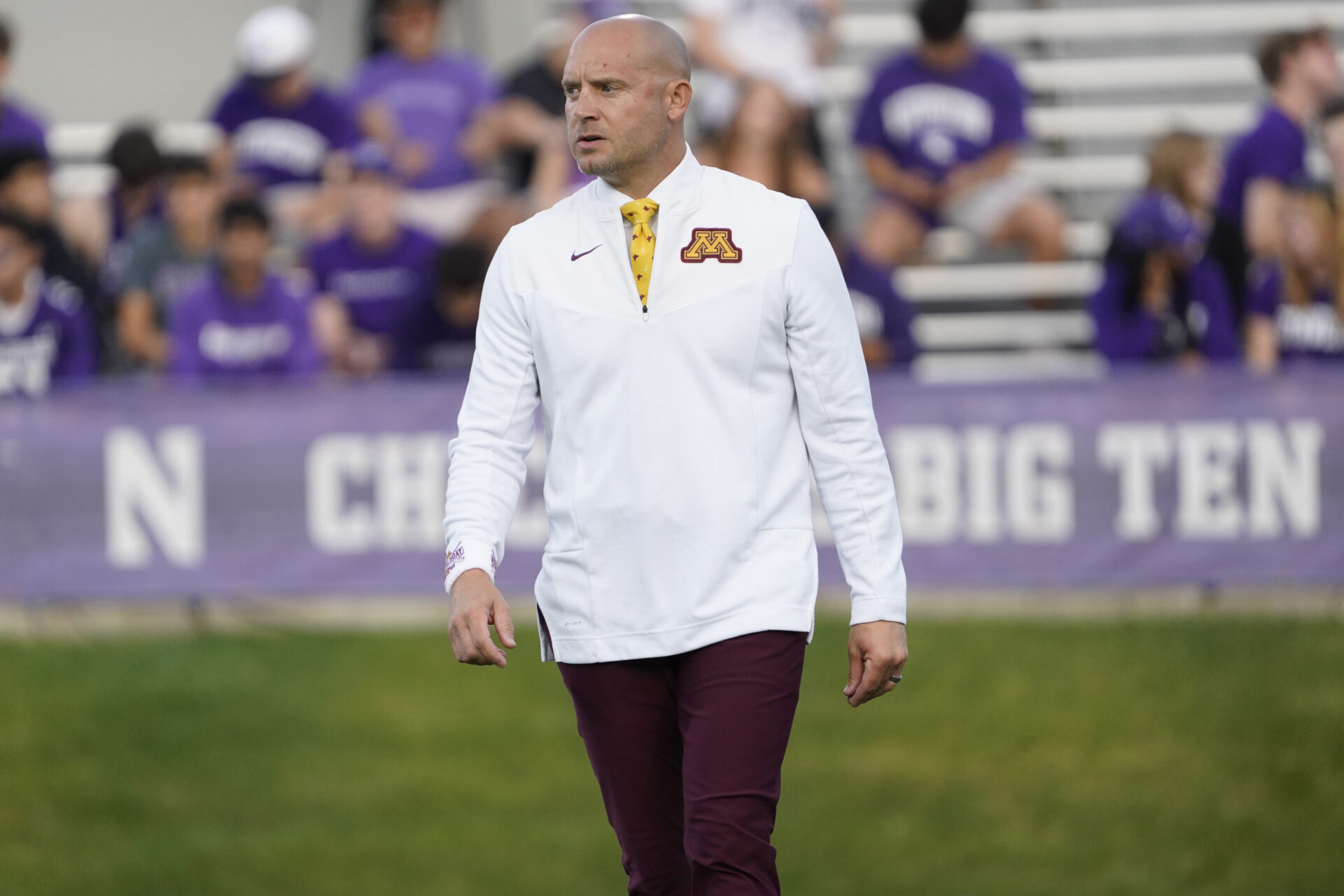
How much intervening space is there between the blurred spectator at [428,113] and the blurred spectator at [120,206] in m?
1.06

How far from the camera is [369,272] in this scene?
9555 mm

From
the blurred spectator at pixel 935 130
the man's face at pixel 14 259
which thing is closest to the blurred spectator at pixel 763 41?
the blurred spectator at pixel 935 130

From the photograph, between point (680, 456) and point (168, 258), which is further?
point (168, 258)

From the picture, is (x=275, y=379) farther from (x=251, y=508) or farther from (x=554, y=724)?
(x=554, y=724)

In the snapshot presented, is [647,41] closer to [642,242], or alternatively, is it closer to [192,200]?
Answer: [642,242]

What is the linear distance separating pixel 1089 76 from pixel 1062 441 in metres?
4.19

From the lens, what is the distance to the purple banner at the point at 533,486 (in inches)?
332

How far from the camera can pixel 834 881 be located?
28.4 ft

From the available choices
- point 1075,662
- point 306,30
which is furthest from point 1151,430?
point 306,30

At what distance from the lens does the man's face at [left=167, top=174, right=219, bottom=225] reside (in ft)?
32.2

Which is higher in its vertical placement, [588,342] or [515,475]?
[588,342]

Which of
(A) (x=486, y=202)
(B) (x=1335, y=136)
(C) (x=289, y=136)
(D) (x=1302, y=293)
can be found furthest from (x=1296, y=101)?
(C) (x=289, y=136)

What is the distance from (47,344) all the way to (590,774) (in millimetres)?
3047

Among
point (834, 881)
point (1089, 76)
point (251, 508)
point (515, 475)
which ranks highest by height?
point (1089, 76)
